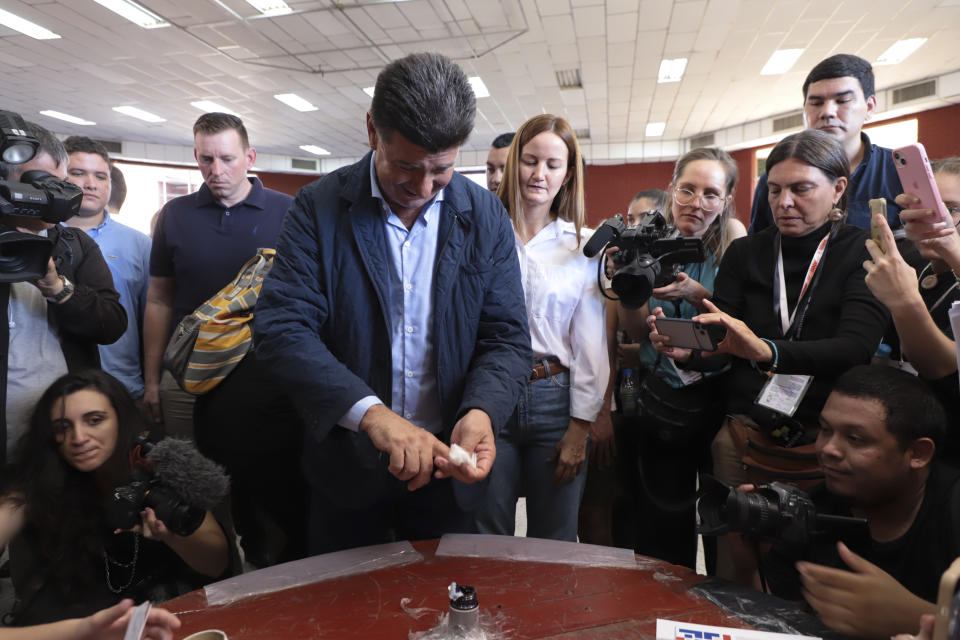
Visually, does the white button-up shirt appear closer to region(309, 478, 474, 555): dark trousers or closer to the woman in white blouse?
the woman in white blouse

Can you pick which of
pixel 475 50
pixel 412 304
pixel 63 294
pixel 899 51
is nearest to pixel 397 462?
pixel 412 304

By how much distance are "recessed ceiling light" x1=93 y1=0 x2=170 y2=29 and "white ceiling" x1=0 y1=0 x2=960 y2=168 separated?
0.11 metres

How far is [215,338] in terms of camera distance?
Answer: 2.09 metres

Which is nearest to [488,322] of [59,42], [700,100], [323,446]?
[323,446]

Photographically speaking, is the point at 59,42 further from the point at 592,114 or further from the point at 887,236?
the point at 887,236

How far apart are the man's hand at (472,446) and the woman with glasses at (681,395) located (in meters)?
0.86

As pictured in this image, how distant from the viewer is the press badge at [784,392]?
160cm

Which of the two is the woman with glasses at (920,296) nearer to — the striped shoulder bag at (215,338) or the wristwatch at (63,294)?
the striped shoulder bag at (215,338)

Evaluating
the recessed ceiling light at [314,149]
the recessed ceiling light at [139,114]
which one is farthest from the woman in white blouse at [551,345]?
the recessed ceiling light at [314,149]

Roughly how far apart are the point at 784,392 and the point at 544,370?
64cm

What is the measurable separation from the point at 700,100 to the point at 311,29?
230 inches

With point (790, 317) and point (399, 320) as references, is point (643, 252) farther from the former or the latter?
point (399, 320)

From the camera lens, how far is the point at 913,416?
1.43 m

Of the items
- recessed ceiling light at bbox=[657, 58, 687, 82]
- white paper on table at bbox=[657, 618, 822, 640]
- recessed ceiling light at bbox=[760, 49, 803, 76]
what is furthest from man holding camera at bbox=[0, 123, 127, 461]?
recessed ceiling light at bbox=[760, 49, 803, 76]
